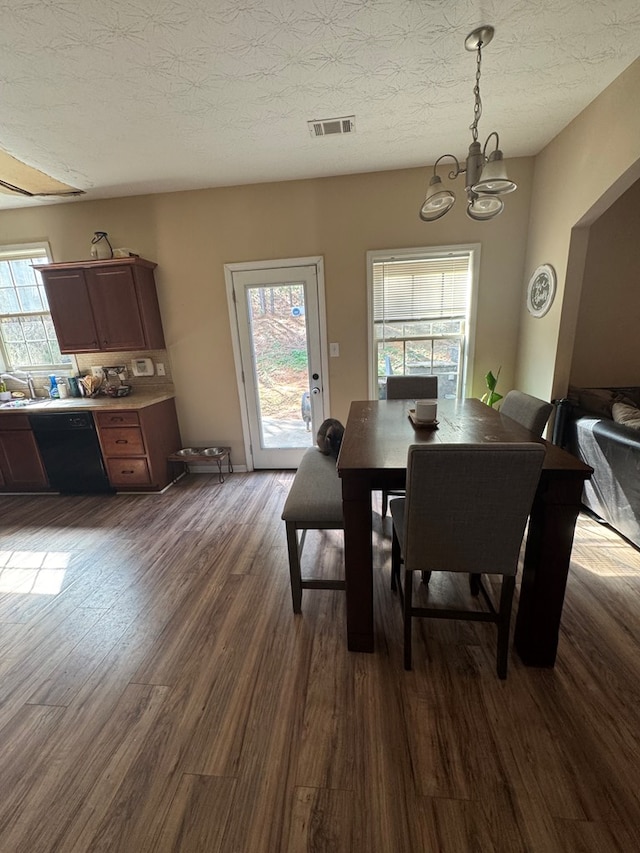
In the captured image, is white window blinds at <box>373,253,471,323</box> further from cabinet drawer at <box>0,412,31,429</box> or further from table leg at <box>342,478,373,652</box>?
cabinet drawer at <box>0,412,31,429</box>

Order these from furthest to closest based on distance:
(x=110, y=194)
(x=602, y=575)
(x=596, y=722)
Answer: (x=110, y=194)
(x=602, y=575)
(x=596, y=722)

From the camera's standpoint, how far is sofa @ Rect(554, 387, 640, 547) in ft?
6.38

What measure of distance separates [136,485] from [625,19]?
4288mm

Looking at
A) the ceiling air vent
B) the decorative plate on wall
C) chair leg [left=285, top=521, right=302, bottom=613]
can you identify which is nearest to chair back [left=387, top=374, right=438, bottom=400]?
the decorative plate on wall

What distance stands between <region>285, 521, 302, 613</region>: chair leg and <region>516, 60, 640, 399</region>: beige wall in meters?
2.35

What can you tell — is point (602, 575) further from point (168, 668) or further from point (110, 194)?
point (110, 194)

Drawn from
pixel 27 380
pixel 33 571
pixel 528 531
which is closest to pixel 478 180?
pixel 528 531

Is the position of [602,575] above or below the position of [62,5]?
below

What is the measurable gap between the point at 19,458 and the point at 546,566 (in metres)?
4.19

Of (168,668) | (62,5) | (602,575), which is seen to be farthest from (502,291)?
(168,668)

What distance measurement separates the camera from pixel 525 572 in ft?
4.37

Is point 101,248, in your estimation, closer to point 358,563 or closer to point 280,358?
point 280,358

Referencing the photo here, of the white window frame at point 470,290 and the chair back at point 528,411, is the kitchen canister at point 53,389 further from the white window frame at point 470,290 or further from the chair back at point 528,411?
the chair back at point 528,411

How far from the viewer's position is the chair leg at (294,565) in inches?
64.1
